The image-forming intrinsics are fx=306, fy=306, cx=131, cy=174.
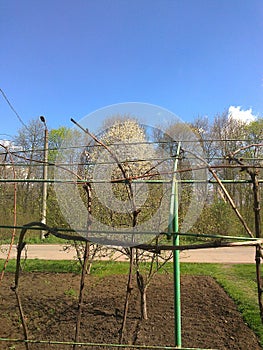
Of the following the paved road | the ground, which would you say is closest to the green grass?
the ground

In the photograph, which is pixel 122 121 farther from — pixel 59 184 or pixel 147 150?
pixel 59 184

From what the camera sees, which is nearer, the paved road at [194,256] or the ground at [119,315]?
the ground at [119,315]

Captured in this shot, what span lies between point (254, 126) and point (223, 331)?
5562 millimetres

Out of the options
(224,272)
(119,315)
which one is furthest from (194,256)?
(119,315)

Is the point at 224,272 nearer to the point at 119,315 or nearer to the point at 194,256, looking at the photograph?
the point at 194,256

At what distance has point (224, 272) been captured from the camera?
4883 millimetres

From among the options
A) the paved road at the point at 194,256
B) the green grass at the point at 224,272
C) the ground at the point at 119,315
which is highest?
the paved road at the point at 194,256

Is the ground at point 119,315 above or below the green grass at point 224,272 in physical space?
below

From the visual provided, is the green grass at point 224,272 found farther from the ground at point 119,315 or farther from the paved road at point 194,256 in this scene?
the paved road at point 194,256

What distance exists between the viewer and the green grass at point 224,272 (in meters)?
3.19

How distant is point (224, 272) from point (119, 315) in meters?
2.49

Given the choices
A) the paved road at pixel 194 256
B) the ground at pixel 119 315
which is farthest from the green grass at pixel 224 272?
the paved road at pixel 194 256

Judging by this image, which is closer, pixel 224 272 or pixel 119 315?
pixel 119 315

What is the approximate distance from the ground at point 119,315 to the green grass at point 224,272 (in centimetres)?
12
